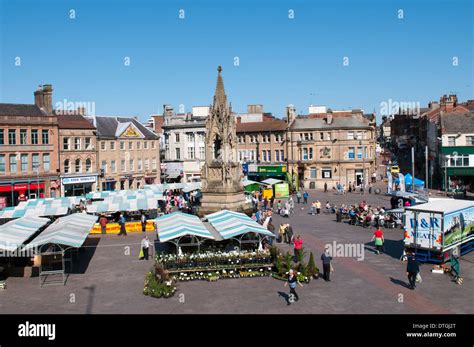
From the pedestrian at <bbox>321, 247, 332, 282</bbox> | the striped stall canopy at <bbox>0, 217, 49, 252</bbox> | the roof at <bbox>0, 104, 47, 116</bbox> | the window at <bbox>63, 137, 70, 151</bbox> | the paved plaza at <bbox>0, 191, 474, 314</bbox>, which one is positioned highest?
the roof at <bbox>0, 104, 47, 116</bbox>

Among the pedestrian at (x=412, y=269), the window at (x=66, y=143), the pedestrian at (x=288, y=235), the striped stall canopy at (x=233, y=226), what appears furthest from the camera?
the window at (x=66, y=143)

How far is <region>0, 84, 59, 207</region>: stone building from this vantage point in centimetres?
5091

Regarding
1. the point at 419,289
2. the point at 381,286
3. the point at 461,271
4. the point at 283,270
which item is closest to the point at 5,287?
the point at 283,270

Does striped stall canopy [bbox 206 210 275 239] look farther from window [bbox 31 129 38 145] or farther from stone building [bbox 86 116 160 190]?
stone building [bbox 86 116 160 190]

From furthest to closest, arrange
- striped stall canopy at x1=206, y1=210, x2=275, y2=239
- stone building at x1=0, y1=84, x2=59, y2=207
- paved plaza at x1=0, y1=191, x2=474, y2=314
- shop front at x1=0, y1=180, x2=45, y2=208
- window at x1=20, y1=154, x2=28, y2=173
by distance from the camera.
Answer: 1. window at x1=20, y1=154, x2=28, y2=173
2. stone building at x1=0, y1=84, x2=59, y2=207
3. shop front at x1=0, y1=180, x2=45, y2=208
4. striped stall canopy at x1=206, y1=210, x2=275, y2=239
5. paved plaza at x1=0, y1=191, x2=474, y2=314

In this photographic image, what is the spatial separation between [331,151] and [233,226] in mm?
44961

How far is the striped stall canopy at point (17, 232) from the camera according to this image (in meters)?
22.5

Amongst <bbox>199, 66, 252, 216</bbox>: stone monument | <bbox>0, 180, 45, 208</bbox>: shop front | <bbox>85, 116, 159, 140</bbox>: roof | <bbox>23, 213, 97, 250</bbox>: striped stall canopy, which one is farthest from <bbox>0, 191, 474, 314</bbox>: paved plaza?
<bbox>85, 116, 159, 140</bbox>: roof

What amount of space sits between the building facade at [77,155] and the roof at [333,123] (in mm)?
26827

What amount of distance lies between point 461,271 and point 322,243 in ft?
28.6

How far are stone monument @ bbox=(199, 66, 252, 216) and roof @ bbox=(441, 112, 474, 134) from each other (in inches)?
1283

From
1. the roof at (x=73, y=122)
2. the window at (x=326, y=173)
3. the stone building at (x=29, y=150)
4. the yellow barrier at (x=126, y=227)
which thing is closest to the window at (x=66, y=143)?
the roof at (x=73, y=122)

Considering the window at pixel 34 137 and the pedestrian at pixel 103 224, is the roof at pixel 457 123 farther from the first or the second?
the window at pixel 34 137
